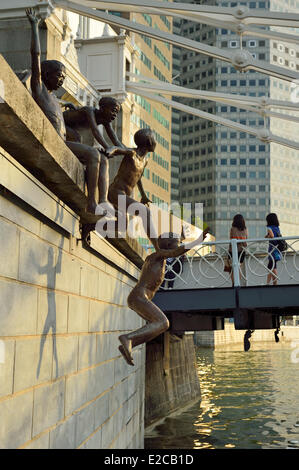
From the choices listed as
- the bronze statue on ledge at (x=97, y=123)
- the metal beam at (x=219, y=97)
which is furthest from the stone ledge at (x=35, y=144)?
the metal beam at (x=219, y=97)

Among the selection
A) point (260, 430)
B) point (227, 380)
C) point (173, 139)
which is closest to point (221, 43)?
point (173, 139)

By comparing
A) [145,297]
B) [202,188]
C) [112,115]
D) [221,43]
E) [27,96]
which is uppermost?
[221,43]

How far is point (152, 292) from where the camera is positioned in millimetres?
6215

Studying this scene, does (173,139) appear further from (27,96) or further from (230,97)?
(27,96)

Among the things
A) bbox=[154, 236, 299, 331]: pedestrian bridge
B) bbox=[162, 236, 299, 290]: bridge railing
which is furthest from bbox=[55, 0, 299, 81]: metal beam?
bbox=[154, 236, 299, 331]: pedestrian bridge

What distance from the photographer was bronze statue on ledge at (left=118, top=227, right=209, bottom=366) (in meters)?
5.85

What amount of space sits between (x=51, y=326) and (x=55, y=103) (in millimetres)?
2217

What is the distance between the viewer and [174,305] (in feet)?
48.5

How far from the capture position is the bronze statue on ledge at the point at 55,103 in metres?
5.65

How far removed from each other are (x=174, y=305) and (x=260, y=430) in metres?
6.41

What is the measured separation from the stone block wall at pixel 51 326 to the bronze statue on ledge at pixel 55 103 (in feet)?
1.11

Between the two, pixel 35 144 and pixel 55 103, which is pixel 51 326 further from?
pixel 55 103

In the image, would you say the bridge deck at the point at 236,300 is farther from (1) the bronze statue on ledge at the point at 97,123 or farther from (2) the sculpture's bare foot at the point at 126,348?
(2) the sculpture's bare foot at the point at 126,348

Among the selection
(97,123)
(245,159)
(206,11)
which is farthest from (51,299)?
(245,159)
